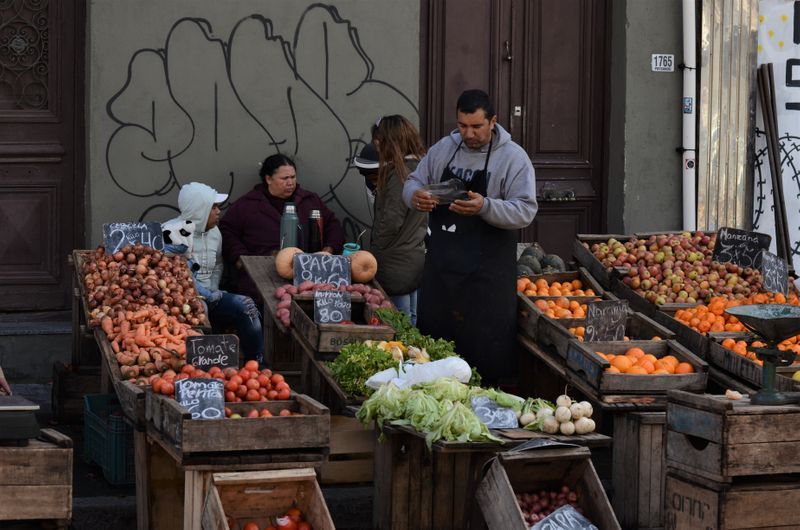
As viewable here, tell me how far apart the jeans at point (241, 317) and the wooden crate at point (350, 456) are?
1984mm

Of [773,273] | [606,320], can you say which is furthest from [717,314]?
[606,320]

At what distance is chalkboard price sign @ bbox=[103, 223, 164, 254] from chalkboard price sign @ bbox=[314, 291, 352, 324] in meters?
1.40

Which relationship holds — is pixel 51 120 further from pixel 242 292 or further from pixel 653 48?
pixel 653 48

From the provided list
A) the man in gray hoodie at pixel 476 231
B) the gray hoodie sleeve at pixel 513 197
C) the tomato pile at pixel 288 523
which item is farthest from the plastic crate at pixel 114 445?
the gray hoodie sleeve at pixel 513 197

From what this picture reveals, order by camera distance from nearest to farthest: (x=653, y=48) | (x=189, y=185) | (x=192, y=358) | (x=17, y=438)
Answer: (x=17, y=438) → (x=192, y=358) → (x=189, y=185) → (x=653, y=48)

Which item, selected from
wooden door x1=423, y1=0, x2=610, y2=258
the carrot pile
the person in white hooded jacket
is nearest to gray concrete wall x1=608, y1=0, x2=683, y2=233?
wooden door x1=423, y1=0, x2=610, y2=258

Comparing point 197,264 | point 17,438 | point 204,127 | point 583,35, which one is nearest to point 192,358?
point 17,438

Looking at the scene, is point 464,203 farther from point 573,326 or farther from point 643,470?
point 643,470

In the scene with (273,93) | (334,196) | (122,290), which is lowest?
(122,290)

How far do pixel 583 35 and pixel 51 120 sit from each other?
158 inches

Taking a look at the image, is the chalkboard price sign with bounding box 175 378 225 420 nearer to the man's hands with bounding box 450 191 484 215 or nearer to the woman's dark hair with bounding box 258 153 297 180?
the man's hands with bounding box 450 191 484 215

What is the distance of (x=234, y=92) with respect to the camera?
954 cm

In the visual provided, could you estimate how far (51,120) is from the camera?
30.9 feet

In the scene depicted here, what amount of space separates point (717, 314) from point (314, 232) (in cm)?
259
